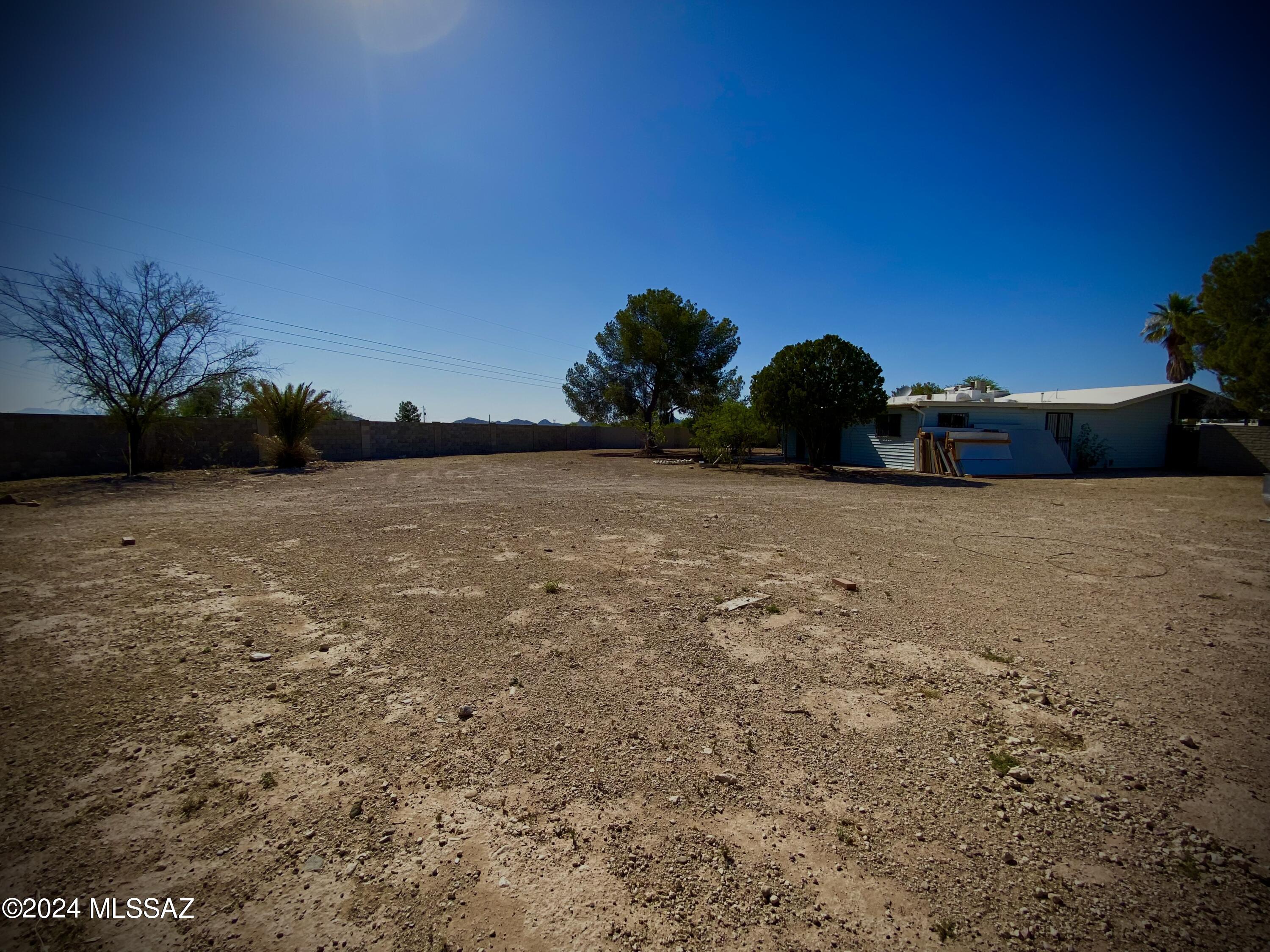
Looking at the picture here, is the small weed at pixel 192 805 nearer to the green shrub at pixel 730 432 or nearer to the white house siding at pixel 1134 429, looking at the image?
the green shrub at pixel 730 432

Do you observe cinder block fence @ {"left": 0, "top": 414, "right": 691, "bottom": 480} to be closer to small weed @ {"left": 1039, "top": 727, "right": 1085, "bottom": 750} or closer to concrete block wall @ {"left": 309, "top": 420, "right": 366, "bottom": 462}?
concrete block wall @ {"left": 309, "top": 420, "right": 366, "bottom": 462}

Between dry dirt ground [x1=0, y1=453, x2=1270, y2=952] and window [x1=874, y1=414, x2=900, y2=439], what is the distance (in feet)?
45.4

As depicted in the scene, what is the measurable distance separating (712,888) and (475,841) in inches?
33.6

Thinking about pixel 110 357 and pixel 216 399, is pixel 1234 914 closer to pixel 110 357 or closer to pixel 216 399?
pixel 110 357

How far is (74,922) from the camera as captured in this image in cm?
148

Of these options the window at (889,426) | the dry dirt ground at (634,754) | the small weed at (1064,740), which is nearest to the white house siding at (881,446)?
the window at (889,426)

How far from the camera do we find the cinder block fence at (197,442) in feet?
41.2

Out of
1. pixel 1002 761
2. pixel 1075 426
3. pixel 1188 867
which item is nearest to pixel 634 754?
pixel 1002 761

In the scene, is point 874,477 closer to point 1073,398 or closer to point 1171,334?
point 1073,398

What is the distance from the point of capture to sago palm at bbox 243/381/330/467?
16.0 metres

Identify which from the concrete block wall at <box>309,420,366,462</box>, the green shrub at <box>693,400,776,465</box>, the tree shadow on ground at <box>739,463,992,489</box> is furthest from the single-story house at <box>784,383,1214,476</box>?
the concrete block wall at <box>309,420,366,462</box>

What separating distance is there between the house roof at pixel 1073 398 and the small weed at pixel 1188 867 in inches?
675

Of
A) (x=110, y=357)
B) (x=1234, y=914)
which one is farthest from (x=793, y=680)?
(x=110, y=357)

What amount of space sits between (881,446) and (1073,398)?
8181mm
